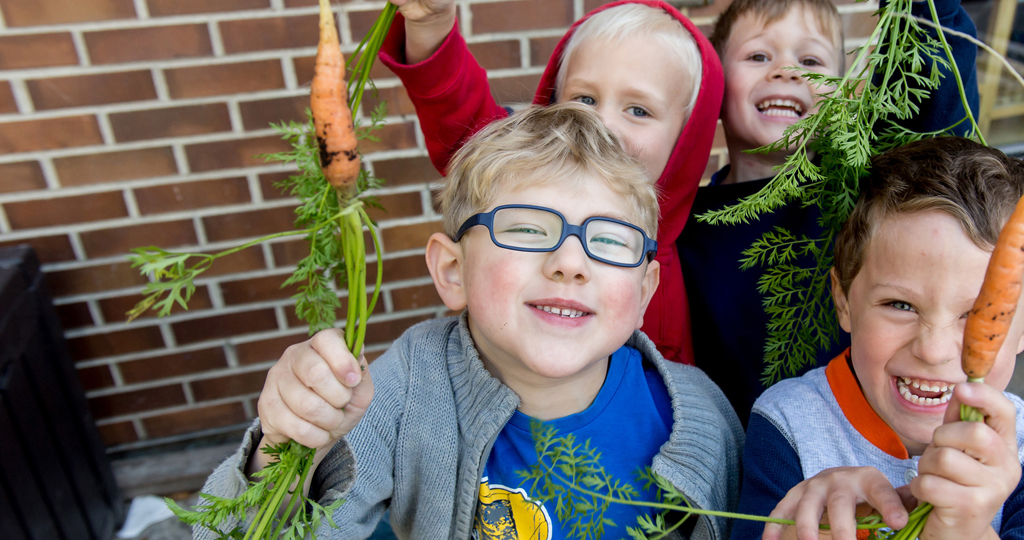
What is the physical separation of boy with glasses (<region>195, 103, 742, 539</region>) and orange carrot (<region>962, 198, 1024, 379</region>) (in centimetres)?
61

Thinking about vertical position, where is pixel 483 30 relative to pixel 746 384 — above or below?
above

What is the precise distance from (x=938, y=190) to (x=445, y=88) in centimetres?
115

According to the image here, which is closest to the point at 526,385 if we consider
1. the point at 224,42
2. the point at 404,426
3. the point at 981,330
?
the point at 404,426

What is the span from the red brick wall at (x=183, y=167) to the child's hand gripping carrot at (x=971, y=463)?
1878 millimetres

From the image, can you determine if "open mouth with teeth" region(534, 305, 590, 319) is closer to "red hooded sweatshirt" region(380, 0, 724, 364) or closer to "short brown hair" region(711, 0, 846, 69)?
"red hooded sweatshirt" region(380, 0, 724, 364)

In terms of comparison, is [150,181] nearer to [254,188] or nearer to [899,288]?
[254,188]

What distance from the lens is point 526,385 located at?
1.44 metres

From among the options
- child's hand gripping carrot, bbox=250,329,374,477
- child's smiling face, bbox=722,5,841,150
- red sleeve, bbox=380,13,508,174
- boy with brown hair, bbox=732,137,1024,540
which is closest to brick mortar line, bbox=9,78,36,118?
red sleeve, bbox=380,13,508,174

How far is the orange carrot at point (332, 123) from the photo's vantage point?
847 millimetres

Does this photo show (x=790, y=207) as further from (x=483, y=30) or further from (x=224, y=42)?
(x=224, y=42)

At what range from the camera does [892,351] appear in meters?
1.23

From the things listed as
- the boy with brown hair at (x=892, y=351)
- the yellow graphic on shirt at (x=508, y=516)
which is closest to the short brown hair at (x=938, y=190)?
the boy with brown hair at (x=892, y=351)

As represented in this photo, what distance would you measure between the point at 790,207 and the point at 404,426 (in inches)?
47.0

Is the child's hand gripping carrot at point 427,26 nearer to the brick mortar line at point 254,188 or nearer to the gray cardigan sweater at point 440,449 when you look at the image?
the gray cardigan sweater at point 440,449
